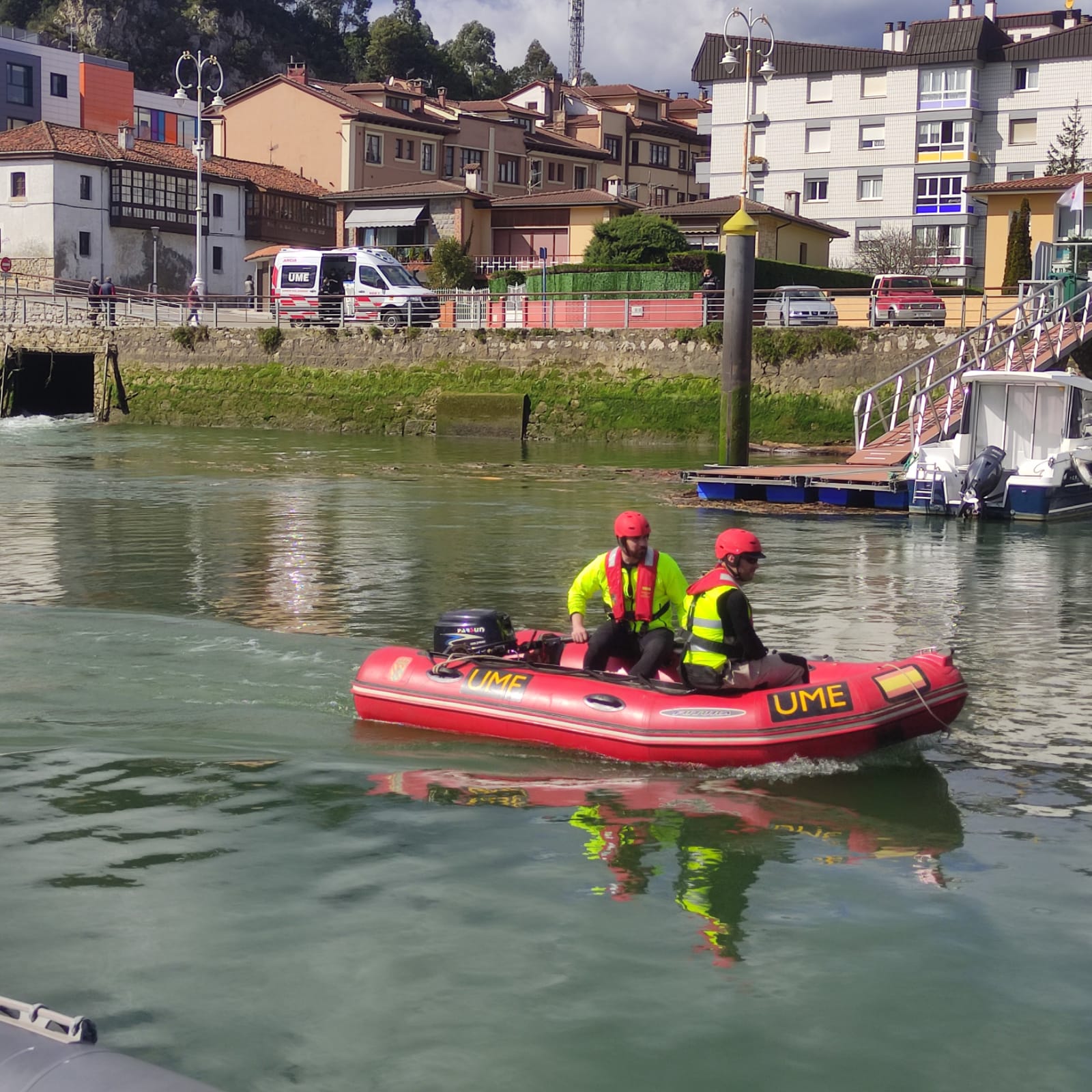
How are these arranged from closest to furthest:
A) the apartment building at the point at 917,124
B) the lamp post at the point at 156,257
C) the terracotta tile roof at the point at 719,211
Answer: the terracotta tile roof at the point at 719,211
the lamp post at the point at 156,257
the apartment building at the point at 917,124

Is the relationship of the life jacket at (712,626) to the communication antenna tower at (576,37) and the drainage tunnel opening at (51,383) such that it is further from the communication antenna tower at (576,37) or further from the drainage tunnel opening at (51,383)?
the communication antenna tower at (576,37)

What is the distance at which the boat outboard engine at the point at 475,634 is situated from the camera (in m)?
10.3

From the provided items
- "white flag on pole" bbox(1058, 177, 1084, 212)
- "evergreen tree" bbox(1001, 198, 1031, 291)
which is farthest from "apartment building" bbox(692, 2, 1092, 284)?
"white flag on pole" bbox(1058, 177, 1084, 212)

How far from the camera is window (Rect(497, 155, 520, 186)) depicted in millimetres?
76312

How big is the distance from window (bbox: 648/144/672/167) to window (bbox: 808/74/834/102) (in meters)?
17.9

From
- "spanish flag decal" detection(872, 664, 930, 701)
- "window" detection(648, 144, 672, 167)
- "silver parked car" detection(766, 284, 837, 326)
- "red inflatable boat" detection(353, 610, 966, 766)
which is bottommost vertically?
"red inflatable boat" detection(353, 610, 966, 766)

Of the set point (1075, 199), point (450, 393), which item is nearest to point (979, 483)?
point (1075, 199)

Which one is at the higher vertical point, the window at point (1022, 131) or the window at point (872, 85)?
the window at point (872, 85)

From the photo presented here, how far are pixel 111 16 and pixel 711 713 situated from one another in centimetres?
9774

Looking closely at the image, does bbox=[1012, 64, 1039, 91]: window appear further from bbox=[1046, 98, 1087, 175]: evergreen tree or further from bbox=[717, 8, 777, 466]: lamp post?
bbox=[717, 8, 777, 466]: lamp post

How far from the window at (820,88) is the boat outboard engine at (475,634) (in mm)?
66985

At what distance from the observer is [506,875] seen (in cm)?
762

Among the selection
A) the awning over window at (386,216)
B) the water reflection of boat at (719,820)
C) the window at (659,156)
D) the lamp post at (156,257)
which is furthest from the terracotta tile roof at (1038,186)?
the window at (659,156)

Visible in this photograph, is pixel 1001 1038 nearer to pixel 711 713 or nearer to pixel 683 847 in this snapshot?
pixel 683 847
